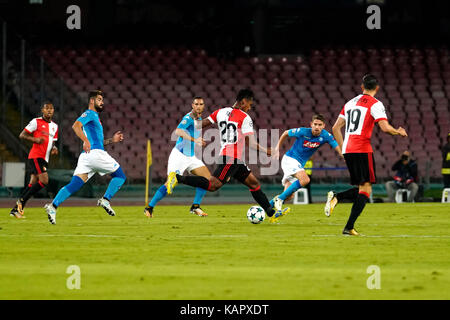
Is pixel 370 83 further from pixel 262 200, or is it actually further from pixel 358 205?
pixel 262 200

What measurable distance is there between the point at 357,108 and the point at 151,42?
24.4 m

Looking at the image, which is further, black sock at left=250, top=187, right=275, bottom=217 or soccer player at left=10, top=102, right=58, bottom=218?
soccer player at left=10, top=102, right=58, bottom=218

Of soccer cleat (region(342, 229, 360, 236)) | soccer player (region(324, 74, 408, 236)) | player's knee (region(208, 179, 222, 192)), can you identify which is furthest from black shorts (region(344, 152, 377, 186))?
player's knee (region(208, 179, 222, 192))

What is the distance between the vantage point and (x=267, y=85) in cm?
3281

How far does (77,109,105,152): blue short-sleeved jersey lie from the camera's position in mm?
14406

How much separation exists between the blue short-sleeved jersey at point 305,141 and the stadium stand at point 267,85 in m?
13.2

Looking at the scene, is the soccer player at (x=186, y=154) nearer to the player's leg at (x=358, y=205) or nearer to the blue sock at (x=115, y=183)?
the blue sock at (x=115, y=183)

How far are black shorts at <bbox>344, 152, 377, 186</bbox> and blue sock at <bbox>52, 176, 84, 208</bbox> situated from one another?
16.0ft

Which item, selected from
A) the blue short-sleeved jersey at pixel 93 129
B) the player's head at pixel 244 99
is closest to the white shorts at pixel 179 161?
the blue short-sleeved jersey at pixel 93 129

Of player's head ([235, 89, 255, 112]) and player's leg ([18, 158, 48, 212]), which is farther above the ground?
player's head ([235, 89, 255, 112])

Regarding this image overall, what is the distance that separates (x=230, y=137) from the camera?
13.8 meters

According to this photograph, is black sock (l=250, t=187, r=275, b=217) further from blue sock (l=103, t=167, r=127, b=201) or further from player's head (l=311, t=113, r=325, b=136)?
blue sock (l=103, t=167, r=127, b=201)
